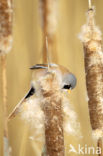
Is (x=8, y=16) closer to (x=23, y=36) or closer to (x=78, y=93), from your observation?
(x=23, y=36)

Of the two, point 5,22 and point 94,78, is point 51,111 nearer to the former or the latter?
point 94,78

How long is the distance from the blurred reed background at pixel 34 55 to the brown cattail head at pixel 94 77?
0.76 ft

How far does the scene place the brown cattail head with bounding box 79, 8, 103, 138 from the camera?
0.76 meters

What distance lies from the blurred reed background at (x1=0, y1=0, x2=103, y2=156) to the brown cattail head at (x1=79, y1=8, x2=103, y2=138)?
0.23m

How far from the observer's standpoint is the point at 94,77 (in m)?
Answer: 0.76

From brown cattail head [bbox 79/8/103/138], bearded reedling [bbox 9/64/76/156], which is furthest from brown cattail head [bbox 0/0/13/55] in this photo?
brown cattail head [bbox 79/8/103/138]

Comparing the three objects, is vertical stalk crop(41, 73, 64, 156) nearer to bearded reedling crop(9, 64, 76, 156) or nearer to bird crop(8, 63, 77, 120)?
bearded reedling crop(9, 64, 76, 156)

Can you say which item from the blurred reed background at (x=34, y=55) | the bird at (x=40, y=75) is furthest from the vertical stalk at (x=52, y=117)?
the blurred reed background at (x=34, y=55)

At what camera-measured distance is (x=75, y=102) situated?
1.05 metres

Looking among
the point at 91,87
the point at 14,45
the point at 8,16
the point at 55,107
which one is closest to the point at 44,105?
the point at 55,107

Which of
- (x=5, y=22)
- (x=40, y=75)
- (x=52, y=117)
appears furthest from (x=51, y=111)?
(x=5, y=22)

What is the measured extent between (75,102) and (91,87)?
0.29 meters

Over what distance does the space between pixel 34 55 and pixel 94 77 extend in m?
0.34

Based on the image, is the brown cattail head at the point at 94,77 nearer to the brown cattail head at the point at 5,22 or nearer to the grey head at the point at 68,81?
the grey head at the point at 68,81
